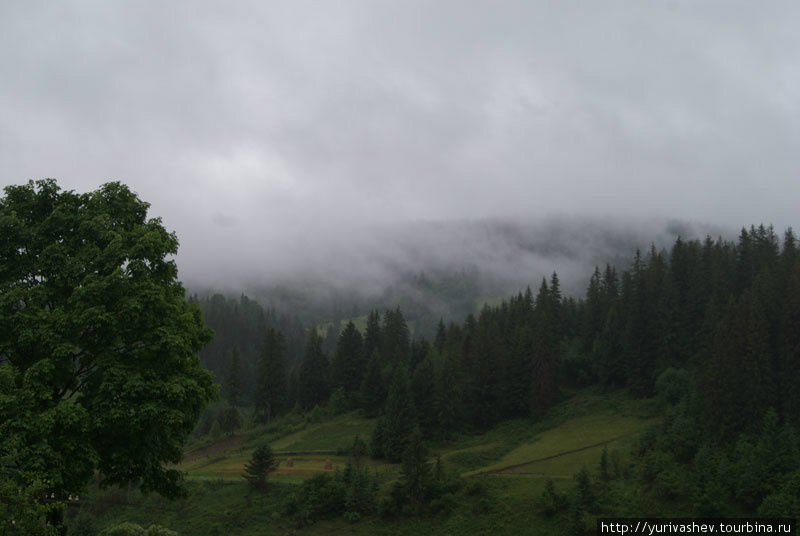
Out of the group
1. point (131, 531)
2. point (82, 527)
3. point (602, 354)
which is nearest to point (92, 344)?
point (131, 531)

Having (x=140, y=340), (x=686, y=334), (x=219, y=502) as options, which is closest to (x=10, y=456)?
(x=140, y=340)

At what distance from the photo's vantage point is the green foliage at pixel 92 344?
14.3 m

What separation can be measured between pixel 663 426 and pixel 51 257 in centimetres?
5671

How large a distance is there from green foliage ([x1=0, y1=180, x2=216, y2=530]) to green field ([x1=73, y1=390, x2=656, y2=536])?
34919 mm

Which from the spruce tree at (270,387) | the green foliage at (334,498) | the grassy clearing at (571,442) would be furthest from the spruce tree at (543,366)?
the spruce tree at (270,387)

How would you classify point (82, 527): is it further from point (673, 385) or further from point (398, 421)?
point (673, 385)

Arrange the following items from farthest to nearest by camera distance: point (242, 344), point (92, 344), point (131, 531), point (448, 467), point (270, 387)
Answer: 1. point (242, 344)
2. point (270, 387)
3. point (448, 467)
4. point (131, 531)
5. point (92, 344)

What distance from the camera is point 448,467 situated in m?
60.4

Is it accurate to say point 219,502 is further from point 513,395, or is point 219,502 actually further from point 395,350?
point 395,350

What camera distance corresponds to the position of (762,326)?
5362 centimetres

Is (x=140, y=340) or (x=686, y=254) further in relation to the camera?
(x=686, y=254)

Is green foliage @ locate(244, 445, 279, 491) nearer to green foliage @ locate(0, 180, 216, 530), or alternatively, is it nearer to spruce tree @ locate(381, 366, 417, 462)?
spruce tree @ locate(381, 366, 417, 462)

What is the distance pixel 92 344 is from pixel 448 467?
1997 inches

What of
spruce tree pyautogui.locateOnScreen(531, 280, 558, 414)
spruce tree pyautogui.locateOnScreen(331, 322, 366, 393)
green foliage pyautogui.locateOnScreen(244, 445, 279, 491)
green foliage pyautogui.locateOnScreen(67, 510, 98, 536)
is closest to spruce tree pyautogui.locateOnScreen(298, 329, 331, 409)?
spruce tree pyautogui.locateOnScreen(331, 322, 366, 393)
